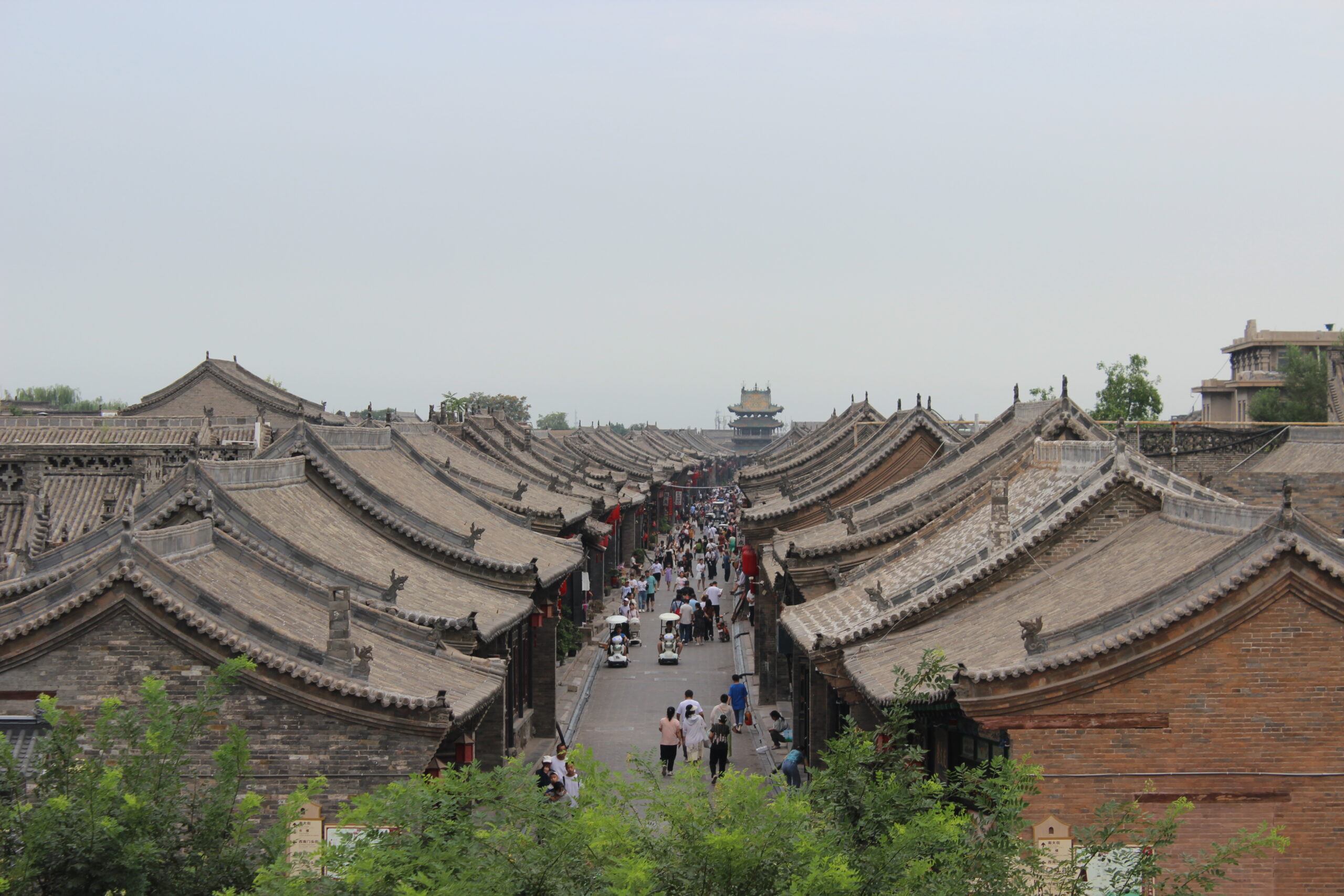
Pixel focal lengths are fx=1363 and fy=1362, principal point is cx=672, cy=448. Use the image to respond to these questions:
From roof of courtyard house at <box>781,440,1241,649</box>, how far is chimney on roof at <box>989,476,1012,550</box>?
0.11 ft

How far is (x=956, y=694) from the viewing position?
1395cm

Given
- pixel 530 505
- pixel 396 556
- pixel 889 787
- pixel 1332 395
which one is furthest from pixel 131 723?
pixel 1332 395

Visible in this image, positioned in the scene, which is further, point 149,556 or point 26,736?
point 149,556

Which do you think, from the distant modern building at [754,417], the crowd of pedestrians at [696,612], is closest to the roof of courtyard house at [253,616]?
the crowd of pedestrians at [696,612]

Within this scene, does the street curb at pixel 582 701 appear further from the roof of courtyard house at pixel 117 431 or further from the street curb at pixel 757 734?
the roof of courtyard house at pixel 117 431

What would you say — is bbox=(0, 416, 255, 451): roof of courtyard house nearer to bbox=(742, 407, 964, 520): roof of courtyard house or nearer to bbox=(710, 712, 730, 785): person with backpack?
bbox=(742, 407, 964, 520): roof of courtyard house

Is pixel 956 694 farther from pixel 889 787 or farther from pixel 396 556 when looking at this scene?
pixel 396 556

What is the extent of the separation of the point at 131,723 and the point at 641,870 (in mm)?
4763

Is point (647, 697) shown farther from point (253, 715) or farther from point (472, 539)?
point (253, 715)

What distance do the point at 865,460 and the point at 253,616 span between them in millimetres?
22413

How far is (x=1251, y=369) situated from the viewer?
7388 centimetres

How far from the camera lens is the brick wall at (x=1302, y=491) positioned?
77.5 feet

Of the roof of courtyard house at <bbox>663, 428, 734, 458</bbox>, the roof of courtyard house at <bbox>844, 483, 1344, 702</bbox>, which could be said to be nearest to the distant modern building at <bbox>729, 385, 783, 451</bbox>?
the roof of courtyard house at <bbox>663, 428, 734, 458</bbox>

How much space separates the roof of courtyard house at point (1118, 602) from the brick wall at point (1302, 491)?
5238 millimetres
